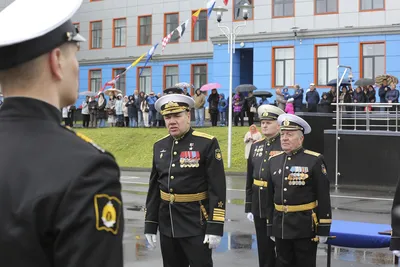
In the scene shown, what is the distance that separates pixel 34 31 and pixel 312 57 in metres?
36.3

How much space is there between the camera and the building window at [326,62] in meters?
37.0

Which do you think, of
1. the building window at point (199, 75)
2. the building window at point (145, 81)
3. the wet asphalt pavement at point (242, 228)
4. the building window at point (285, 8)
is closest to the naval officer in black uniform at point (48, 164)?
the wet asphalt pavement at point (242, 228)

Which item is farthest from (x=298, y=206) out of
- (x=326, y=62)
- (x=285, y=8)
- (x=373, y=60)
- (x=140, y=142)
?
(x=285, y=8)

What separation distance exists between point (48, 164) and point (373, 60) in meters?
35.2

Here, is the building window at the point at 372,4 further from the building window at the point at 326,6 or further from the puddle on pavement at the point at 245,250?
the puddle on pavement at the point at 245,250

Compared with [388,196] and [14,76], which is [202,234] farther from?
[388,196]

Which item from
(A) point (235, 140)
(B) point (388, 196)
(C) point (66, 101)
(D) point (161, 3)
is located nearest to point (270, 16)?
(D) point (161, 3)

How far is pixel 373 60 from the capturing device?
35656mm

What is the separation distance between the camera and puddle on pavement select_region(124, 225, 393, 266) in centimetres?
920

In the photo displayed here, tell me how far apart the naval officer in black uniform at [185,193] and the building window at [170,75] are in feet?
127

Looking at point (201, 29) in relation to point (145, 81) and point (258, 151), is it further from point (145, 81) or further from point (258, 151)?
point (258, 151)

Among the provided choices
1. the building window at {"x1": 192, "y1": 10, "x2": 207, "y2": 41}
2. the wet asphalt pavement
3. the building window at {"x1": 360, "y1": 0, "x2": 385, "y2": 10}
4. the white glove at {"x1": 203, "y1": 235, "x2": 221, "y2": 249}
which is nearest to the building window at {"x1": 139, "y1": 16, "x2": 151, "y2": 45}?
the building window at {"x1": 192, "y1": 10, "x2": 207, "y2": 41}

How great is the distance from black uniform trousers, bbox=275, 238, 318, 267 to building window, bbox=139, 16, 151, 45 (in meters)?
39.8

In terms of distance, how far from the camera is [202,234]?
20.0 feet
